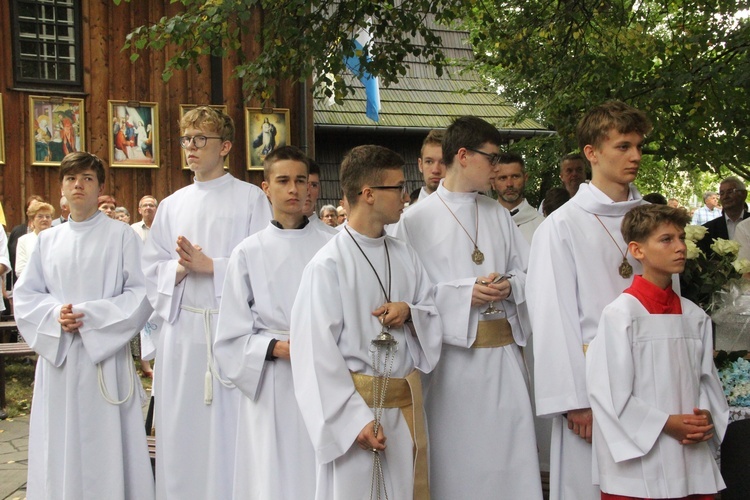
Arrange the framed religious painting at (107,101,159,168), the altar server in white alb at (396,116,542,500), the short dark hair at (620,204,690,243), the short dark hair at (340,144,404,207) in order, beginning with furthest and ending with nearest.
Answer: the framed religious painting at (107,101,159,168)
the altar server in white alb at (396,116,542,500)
the short dark hair at (340,144,404,207)
the short dark hair at (620,204,690,243)

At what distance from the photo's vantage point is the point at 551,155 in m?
12.6

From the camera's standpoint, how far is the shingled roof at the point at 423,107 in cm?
1789

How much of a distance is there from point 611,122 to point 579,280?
28.9 inches

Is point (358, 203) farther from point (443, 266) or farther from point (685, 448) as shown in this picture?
point (685, 448)

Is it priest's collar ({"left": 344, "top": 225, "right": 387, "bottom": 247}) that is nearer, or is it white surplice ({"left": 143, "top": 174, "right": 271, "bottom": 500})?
priest's collar ({"left": 344, "top": 225, "right": 387, "bottom": 247})

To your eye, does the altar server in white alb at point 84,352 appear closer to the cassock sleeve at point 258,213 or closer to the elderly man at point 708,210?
the cassock sleeve at point 258,213

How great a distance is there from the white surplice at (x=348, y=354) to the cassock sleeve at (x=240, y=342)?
67 centimetres

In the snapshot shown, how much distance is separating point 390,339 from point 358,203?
631 mm

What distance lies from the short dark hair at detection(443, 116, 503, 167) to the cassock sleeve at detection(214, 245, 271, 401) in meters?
Result: 1.28

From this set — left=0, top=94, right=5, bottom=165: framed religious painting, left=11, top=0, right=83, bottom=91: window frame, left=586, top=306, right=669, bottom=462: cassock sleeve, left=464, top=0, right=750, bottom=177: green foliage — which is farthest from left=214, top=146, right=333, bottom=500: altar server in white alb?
left=11, top=0, right=83, bottom=91: window frame

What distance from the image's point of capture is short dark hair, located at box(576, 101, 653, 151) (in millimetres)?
4109

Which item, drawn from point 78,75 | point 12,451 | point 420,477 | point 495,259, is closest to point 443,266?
point 495,259

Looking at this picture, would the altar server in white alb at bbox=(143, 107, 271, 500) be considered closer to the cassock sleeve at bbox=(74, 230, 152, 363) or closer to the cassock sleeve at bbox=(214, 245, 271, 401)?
the cassock sleeve at bbox=(74, 230, 152, 363)

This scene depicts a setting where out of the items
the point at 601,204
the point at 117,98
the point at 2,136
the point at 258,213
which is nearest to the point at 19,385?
the point at 2,136
